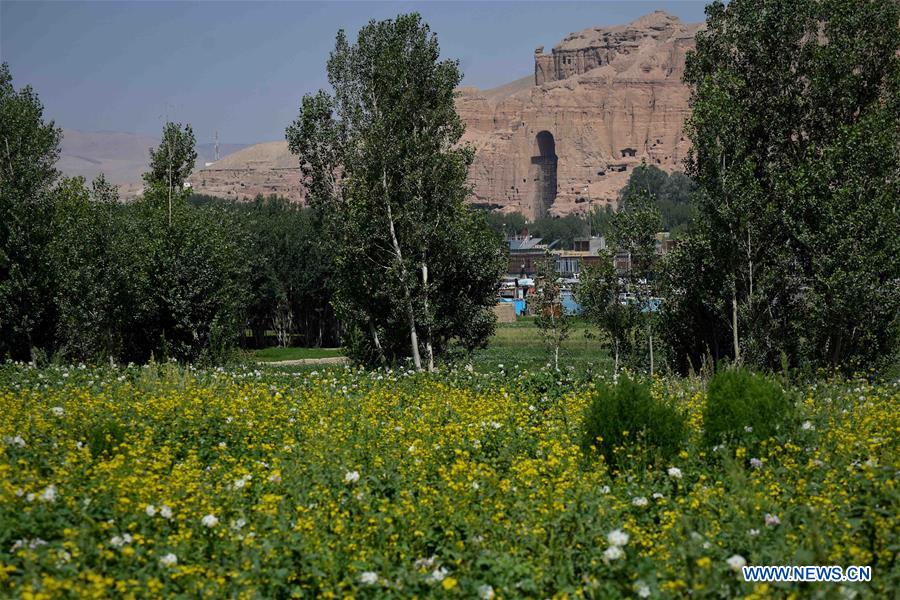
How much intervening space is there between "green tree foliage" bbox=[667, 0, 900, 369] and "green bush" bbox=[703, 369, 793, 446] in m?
8.62

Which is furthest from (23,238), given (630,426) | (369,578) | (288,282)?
(288,282)

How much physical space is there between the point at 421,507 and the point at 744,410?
3.75 meters

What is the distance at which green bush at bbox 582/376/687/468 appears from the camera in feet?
30.7

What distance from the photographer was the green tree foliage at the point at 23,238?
2727 cm

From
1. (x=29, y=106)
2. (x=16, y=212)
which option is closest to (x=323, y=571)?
(x=16, y=212)

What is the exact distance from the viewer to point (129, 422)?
416 inches

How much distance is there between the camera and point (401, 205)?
2427 centimetres

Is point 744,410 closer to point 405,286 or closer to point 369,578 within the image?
point 369,578

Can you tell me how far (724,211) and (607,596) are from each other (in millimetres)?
15994

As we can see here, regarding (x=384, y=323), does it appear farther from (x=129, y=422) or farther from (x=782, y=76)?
(x=129, y=422)

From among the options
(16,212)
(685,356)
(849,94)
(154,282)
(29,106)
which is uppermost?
(29,106)

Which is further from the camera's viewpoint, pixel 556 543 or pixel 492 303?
pixel 492 303

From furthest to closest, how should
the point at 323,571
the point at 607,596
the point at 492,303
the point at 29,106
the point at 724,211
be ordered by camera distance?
the point at 29,106, the point at 492,303, the point at 724,211, the point at 323,571, the point at 607,596

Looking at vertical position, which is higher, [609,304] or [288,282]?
[288,282]
